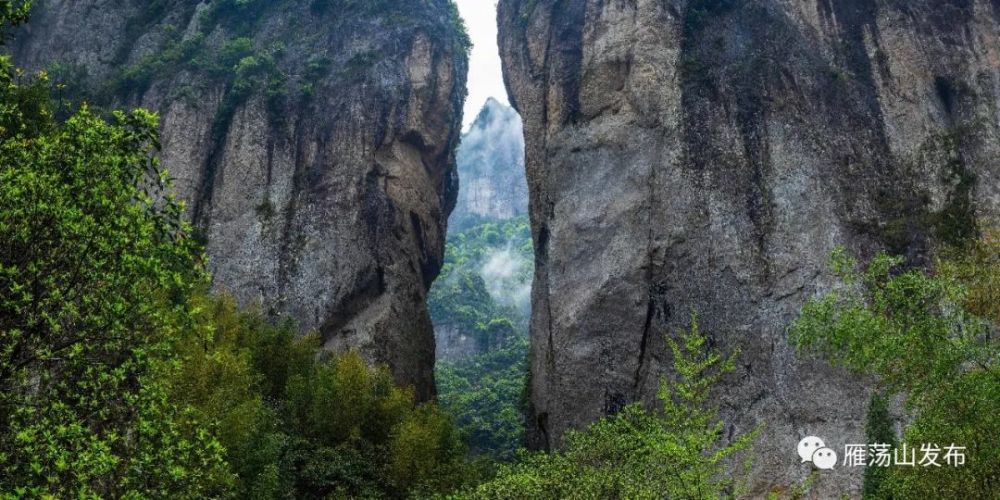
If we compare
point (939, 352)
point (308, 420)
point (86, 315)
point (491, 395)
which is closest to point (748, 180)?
point (939, 352)

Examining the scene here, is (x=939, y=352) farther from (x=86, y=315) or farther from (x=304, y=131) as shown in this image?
(x=304, y=131)

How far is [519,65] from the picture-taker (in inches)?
1431

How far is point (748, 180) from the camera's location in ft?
87.8

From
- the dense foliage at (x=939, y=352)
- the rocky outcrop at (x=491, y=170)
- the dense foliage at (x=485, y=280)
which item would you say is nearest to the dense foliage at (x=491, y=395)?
the dense foliage at (x=485, y=280)

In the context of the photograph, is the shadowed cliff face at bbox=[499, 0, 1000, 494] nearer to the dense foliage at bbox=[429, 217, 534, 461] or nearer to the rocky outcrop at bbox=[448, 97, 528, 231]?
the dense foliage at bbox=[429, 217, 534, 461]

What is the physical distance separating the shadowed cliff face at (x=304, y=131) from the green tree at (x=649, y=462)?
50.3ft

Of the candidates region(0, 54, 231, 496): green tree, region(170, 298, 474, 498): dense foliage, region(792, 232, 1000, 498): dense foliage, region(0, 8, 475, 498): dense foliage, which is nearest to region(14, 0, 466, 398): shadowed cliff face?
region(170, 298, 474, 498): dense foliage

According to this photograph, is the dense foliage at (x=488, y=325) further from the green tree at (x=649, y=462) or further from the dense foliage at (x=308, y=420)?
the green tree at (x=649, y=462)

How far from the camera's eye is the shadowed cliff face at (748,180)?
79.7 feet

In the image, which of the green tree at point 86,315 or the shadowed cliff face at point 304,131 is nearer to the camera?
the green tree at point 86,315

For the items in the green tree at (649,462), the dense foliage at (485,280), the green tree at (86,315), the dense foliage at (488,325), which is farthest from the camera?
the dense foliage at (485,280)

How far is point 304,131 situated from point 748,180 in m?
20.8

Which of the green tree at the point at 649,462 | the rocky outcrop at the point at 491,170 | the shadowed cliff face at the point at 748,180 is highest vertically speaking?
the rocky outcrop at the point at 491,170

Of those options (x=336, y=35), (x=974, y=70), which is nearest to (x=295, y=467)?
(x=336, y=35)
